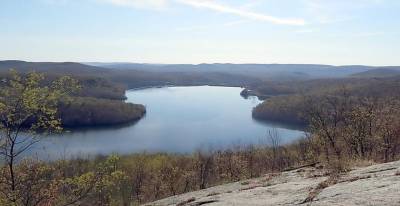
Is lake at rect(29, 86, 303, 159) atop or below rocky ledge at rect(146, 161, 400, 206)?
below

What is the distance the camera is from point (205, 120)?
11050cm

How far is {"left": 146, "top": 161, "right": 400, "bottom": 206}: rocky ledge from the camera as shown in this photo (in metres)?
8.47

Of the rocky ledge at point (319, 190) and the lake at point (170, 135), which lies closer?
the rocky ledge at point (319, 190)

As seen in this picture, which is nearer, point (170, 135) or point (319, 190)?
point (319, 190)

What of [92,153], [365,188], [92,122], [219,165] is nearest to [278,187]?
[365,188]

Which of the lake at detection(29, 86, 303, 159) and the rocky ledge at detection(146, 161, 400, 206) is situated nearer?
the rocky ledge at detection(146, 161, 400, 206)

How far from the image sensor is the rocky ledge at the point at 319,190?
27.8 ft

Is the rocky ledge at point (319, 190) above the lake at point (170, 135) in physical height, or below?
above

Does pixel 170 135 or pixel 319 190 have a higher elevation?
pixel 319 190

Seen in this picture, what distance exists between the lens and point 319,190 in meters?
9.98

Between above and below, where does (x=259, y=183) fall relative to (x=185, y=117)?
above

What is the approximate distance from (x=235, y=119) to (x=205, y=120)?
8.80m

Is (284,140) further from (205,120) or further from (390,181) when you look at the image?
(390,181)

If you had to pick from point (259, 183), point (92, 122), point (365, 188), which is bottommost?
point (92, 122)
